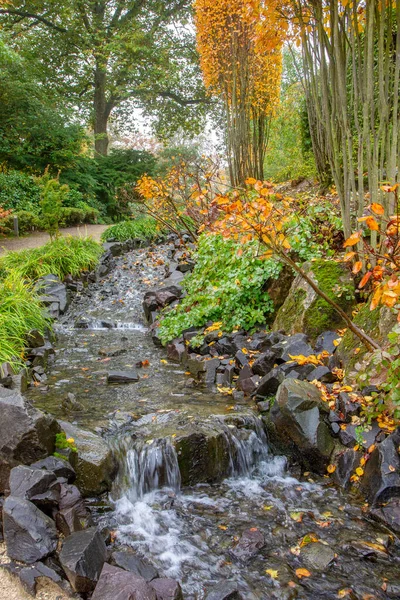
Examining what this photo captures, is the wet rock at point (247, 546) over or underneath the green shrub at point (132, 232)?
underneath

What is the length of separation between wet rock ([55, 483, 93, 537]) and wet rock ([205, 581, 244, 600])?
Result: 33.5 inches

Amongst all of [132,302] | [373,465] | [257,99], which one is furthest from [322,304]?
[257,99]

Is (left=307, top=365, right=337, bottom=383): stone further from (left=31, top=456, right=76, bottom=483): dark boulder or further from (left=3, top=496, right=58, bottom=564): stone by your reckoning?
(left=3, top=496, right=58, bottom=564): stone

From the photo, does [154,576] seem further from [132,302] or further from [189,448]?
[132,302]

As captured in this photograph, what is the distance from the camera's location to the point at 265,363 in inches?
181

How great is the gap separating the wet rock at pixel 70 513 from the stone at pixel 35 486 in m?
0.05

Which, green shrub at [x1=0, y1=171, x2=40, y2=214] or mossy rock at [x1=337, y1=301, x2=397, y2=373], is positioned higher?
green shrub at [x1=0, y1=171, x2=40, y2=214]

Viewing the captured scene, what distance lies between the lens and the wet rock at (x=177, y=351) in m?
5.70

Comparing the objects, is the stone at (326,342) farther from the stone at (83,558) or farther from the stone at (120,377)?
the stone at (83,558)

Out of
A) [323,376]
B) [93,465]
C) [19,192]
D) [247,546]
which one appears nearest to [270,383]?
[323,376]

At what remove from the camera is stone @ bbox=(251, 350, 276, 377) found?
459 cm

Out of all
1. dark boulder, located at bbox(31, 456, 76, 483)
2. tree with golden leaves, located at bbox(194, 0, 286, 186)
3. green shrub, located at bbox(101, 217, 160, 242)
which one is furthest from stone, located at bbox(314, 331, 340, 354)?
green shrub, located at bbox(101, 217, 160, 242)

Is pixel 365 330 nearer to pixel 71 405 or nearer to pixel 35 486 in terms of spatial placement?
pixel 71 405

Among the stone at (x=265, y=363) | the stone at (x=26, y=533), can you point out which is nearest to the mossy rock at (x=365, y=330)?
the stone at (x=265, y=363)
